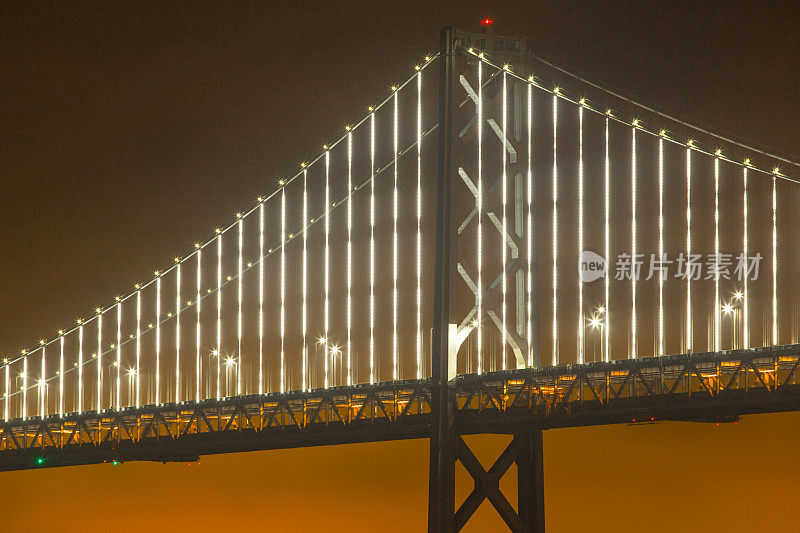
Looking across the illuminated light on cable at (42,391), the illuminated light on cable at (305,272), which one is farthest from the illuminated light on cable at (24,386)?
the illuminated light on cable at (305,272)

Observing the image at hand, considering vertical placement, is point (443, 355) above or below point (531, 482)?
above

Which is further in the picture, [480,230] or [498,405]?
[480,230]

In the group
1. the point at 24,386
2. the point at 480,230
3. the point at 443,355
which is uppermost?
the point at 480,230

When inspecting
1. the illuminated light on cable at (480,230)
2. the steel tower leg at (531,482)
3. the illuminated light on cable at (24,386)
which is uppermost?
the illuminated light on cable at (480,230)

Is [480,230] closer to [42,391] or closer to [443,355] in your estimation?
[443,355]

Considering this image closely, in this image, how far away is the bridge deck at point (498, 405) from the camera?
2831 cm

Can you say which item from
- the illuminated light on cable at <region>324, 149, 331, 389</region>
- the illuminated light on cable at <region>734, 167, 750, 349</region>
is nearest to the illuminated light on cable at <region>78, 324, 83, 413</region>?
the illuminated light on cable at <region>324, 149, 331, 389</region>

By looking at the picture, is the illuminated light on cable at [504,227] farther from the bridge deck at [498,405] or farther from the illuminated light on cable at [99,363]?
the illuminated light on cable at [99,363]

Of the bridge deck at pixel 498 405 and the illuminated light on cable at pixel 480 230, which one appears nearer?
the bridge deck at pixel 498 405

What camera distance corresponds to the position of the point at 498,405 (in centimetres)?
3281

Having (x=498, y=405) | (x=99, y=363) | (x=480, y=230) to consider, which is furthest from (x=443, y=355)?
(x=99, y=363)

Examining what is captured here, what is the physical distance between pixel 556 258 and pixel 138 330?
19718 millimetres

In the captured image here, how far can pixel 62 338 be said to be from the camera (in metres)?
50.7

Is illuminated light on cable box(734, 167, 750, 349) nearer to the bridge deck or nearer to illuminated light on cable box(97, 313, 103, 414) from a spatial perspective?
the bridge deck
